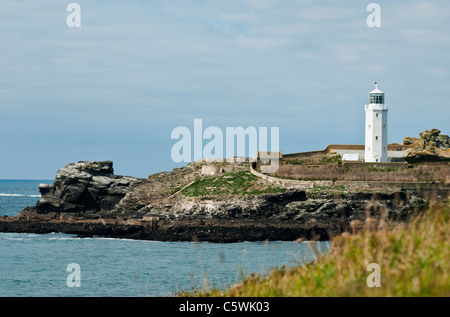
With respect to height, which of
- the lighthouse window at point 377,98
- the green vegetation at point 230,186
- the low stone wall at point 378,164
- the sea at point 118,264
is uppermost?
the lighthouse window at point 377,98

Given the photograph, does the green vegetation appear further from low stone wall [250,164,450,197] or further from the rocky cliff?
low stone wall [250,164,450,197]

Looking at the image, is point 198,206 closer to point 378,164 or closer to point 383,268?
point 378,164

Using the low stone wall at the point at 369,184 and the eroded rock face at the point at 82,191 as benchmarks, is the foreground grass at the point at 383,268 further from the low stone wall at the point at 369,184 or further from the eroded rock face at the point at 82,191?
the eroded rock face at the point at 82,191

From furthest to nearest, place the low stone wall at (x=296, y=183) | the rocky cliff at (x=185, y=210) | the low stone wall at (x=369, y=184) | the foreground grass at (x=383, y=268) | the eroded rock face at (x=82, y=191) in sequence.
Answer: the eroded rock face at (x=82, y=191)
the low stone wall at (x=296, y=183)
the low stone wall at (x=369, y=184)
the rocky cliff at (x=185, y=210)
the foreground grass at (x=383, y=268)

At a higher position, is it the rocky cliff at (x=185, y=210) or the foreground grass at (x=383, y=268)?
the foreground grass at (x=383, y=268)

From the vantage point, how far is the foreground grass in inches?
308

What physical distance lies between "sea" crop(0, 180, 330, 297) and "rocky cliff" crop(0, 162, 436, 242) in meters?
2.24

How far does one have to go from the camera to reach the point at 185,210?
56.3 metres

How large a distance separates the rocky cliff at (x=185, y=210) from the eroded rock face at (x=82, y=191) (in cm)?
10

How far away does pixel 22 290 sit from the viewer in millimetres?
27016

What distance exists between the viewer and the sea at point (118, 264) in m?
26.1

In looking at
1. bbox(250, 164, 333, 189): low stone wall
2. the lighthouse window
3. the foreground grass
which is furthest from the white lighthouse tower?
the foreground grass

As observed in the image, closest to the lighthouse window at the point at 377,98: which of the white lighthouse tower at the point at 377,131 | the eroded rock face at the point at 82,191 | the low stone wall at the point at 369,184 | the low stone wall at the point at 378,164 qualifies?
the white lighthouse tower at the point at 377,131

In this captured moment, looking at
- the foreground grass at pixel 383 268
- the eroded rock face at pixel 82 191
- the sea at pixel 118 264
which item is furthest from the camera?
the eroded rock face at pixel 82 191
